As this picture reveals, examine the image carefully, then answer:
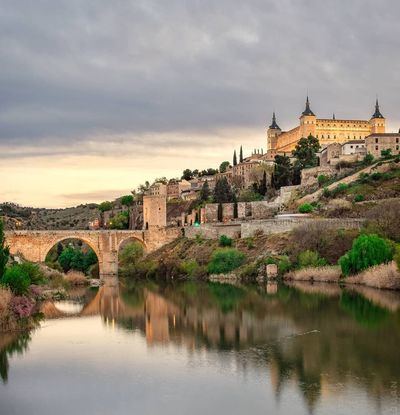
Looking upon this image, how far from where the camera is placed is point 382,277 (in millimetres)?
38188

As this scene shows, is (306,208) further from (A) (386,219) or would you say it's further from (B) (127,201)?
(B) (127,201)

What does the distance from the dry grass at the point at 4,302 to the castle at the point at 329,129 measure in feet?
254

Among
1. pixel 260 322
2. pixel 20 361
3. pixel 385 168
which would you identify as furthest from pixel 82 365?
pixel 385 168

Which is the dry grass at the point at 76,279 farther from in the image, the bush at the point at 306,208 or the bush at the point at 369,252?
the bush at the point at 369,252

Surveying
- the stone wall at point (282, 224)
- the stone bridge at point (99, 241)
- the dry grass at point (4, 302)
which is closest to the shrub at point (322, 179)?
the stone wall at point (282, 224)

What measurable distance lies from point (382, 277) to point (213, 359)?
19877 mm

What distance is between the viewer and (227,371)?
19.2 m

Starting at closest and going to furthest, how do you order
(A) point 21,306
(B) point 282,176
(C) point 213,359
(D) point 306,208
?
(C) point 213,359 → (A) point 21,306 → (D) point 306,208 → (B) point 282,176

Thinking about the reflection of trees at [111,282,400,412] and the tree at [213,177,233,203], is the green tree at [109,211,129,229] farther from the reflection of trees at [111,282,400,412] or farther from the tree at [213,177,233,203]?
the reflection of trees at [111,282,400,412]

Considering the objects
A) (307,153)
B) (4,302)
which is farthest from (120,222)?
(4,302)

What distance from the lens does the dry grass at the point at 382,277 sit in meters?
37.6

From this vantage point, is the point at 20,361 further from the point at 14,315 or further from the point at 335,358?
the point at 335,358

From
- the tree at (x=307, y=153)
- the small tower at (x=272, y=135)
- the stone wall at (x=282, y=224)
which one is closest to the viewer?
the stone wall at (x=282, y=224)

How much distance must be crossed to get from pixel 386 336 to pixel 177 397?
10.8m
